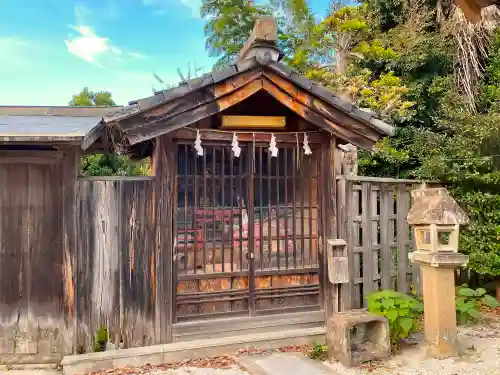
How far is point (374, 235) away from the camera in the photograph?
819 centimetres

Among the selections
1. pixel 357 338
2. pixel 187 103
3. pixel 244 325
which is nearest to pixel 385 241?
pixel 357 338

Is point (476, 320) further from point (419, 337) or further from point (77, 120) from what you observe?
point (77, 120)

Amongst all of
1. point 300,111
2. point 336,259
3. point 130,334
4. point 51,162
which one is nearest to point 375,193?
point 336,259

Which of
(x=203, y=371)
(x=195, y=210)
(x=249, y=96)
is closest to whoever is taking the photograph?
(x=203, y=371)

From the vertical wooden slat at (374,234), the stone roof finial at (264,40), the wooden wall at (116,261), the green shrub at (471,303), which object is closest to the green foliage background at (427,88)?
the green shrub at (471,303)

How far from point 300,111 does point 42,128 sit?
12.4 feet

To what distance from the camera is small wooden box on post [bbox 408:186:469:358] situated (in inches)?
233

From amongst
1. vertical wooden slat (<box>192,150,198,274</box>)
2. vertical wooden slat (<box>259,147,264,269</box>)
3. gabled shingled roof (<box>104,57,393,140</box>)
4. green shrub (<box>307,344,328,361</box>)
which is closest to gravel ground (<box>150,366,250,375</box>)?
green shrub (<box>307,344,328,361</box>)

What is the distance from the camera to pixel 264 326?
6.75 metres

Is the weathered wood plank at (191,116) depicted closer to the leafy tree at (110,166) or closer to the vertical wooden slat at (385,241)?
the vertical wooden slat at (385,241)

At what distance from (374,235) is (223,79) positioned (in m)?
4.36

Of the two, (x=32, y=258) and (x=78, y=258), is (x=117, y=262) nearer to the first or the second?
(x=78, y=258)

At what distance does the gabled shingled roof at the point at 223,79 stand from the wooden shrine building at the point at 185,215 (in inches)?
0.8

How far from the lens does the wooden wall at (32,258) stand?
5.88m
